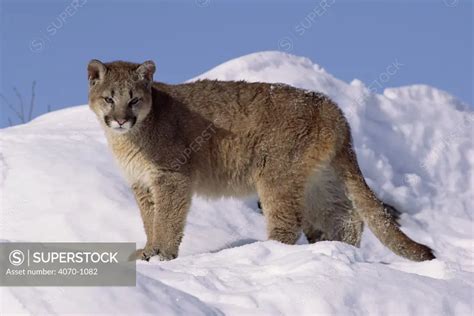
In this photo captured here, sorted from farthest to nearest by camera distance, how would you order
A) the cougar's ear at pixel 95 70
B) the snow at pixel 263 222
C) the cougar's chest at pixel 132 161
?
the cougar's chest at pixel 132 161 < the cougar's ear at pixel 95 70 < the snow at pixel 263 222

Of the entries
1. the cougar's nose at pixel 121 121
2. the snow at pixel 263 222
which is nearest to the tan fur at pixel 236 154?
the cougar's nose at pixel 121 121

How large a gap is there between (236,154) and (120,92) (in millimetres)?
1367

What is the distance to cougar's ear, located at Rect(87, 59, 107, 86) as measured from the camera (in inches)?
326

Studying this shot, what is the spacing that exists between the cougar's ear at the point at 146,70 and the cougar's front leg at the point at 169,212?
1.00m

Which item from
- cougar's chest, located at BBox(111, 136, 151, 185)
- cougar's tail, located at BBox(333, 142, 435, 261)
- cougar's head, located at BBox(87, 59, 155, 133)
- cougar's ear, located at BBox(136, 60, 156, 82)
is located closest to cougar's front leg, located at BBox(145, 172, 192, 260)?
cougar's chest, located at BBox(111, 136, 151, 185)

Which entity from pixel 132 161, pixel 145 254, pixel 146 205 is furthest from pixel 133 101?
pixel 145 254

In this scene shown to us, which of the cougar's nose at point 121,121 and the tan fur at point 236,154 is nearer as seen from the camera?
the cougar's nose at point 121,121

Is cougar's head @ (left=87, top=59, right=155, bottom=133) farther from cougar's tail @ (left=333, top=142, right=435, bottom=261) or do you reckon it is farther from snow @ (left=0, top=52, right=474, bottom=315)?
cougar's tail @ (left=333, top=142, right=435, bottom=261)

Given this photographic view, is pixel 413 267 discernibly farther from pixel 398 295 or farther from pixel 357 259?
pixel 398 295

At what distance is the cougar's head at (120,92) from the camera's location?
8117 mm

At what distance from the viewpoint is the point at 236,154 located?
8586mm

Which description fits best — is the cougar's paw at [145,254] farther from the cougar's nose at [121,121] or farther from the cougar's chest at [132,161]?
the cougar's nose at [121,121]

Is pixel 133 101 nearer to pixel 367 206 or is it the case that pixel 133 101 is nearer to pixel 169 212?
pixel 169 212

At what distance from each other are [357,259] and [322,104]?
2.38 m
